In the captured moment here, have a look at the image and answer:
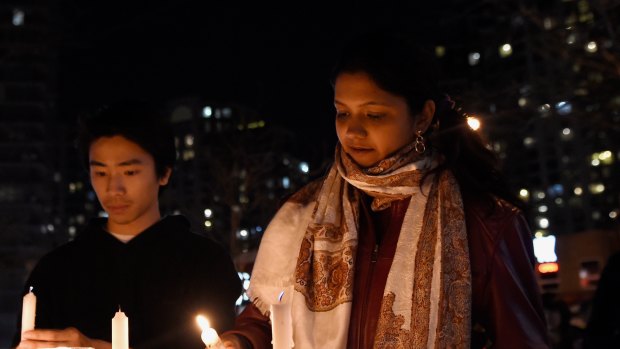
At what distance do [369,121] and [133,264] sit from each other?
1.54 meters

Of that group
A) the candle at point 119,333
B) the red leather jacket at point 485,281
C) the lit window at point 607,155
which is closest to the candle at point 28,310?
the candle at point 119,333

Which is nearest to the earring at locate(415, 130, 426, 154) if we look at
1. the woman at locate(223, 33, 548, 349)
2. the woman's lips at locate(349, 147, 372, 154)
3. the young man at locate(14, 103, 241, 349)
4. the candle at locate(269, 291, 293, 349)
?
the woman at locate(223, 33, 548, 349)

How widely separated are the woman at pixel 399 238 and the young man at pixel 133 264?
900 mm

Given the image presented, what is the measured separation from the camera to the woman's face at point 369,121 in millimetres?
2795

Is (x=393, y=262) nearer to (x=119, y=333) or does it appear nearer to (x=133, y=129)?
(x=119, y=333)

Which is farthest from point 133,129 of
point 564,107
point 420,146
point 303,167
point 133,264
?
point 303,167

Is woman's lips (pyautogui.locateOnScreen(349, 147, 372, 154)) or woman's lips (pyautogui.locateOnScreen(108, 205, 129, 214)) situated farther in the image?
woman's lips (pyautogui.locateOnScreen(108, 205, 129, 214))

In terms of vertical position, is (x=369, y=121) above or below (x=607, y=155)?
below

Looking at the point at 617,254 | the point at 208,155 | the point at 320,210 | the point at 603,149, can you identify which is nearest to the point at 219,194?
the point at 208,155

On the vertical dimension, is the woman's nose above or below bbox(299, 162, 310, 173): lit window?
below

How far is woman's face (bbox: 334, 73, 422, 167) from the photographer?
279cm

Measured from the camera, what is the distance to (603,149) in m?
11.9

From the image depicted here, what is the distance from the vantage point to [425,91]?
2.89 meters

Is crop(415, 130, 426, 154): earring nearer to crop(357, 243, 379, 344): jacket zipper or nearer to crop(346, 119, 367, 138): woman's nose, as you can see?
crop(346, 119, 367, 138): woman's nose
